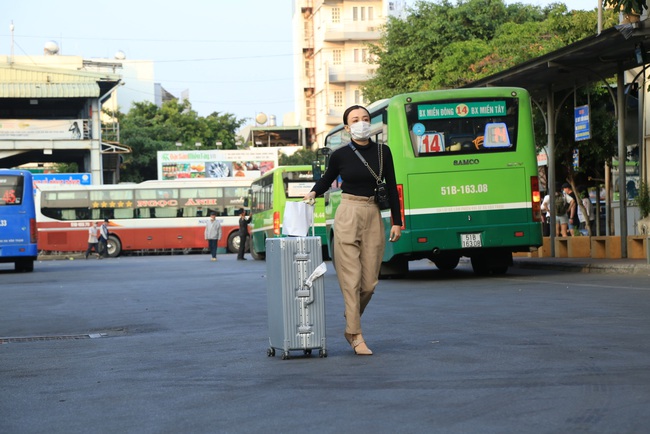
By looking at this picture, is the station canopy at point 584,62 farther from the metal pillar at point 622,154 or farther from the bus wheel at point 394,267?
the bus wheel at point 394,267

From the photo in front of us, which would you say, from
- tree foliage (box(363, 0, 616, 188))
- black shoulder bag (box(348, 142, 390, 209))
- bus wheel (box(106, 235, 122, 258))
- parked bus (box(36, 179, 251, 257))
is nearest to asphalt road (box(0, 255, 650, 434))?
black shoulder bag (box(348, 142, 390, 209))

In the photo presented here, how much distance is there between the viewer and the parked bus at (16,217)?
3125 centimetres

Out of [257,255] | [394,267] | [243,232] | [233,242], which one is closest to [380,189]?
[394,267]

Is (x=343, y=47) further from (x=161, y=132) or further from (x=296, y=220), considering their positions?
(x=296, y=220)

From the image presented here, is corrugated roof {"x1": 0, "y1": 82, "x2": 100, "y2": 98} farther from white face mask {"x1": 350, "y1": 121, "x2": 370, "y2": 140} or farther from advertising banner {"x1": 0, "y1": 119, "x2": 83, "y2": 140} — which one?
white face mask {"x1": 350, "y1": 121, "x2": 370, "y2": 140}

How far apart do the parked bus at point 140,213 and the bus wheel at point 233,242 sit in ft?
0.18

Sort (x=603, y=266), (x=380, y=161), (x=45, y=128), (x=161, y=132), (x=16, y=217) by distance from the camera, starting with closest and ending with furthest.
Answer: (x=380, y=161), (x=603, y=266), (x=16, y=217), (x=45, y=128), (x=161, y=132)

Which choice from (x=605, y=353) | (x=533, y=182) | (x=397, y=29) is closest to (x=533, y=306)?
(x=605, y=353)

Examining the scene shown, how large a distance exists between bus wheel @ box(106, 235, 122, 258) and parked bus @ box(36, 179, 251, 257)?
0.8 inches

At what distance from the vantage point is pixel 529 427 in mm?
5363

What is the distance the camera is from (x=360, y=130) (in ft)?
28.7

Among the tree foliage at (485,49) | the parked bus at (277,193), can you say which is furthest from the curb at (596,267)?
the parked bus at (277,193)

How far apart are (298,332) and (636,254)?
1510 centimetres

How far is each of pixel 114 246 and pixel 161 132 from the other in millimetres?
38492
